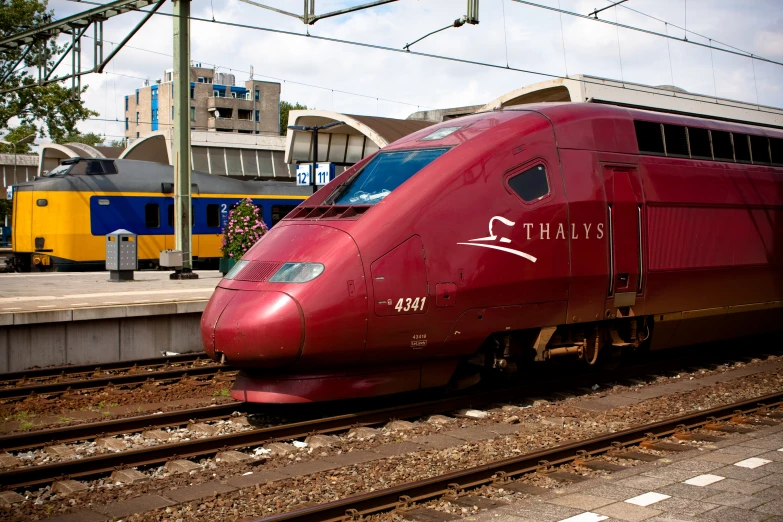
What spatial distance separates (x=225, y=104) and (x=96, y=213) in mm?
81467

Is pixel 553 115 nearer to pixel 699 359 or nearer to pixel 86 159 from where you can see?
pixel 699 359

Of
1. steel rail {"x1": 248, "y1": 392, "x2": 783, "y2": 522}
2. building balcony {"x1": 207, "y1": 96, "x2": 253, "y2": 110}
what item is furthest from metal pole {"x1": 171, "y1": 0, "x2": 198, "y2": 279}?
building balcony {"x1": 207, "y1": 96, "x2": 253, "y2": 110}

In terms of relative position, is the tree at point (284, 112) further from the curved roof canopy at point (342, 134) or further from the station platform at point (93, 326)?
the station platform at point (93, 326)

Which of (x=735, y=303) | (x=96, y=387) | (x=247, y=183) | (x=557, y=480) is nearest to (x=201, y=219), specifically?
(x=247, y=183)

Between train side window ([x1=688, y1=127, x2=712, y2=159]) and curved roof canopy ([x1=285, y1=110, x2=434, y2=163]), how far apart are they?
768 inches

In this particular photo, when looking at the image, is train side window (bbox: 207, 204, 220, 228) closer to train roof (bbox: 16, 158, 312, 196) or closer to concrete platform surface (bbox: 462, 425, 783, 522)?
train roof (bbox: 16, 158, 312, 196)

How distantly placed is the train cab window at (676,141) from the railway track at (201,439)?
11.9 feet

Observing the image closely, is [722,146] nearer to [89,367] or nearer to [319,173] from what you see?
[89,367]

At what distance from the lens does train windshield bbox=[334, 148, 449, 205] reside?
9289 mm

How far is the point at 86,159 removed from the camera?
85.5 feet

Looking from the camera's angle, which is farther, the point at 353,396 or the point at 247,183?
the point at 247,183

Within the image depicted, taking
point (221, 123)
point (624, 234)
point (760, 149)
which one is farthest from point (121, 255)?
point (221, 123)

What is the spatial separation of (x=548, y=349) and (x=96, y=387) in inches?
238

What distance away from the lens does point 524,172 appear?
9.76 metres
